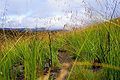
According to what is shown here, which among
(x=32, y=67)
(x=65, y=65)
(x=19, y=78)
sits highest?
(x=65, y=65)

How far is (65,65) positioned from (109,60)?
1.96 m

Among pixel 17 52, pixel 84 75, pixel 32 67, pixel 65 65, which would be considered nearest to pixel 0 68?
pixel 32 67

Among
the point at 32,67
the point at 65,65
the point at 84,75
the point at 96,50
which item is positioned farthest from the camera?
the point at 96,50

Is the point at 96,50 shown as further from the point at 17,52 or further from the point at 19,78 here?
the point at 17,52

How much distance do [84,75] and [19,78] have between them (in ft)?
3.87

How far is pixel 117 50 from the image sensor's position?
2.73 meters

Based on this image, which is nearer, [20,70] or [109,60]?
[109,60]

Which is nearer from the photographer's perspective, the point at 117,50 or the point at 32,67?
the point at 32,67

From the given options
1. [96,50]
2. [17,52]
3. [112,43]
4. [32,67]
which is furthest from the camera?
[17,52]

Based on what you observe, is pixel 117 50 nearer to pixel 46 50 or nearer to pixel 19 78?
pixel 19 78

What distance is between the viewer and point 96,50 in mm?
3594

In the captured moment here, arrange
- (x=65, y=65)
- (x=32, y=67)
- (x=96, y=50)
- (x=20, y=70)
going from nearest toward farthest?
(x=65, y=65) < (x=32, y=67) < (x=96, y=50) < (x=20, y=70)

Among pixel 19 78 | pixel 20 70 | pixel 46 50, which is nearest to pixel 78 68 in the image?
pixel 19 78

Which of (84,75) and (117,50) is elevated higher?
(117,50)
